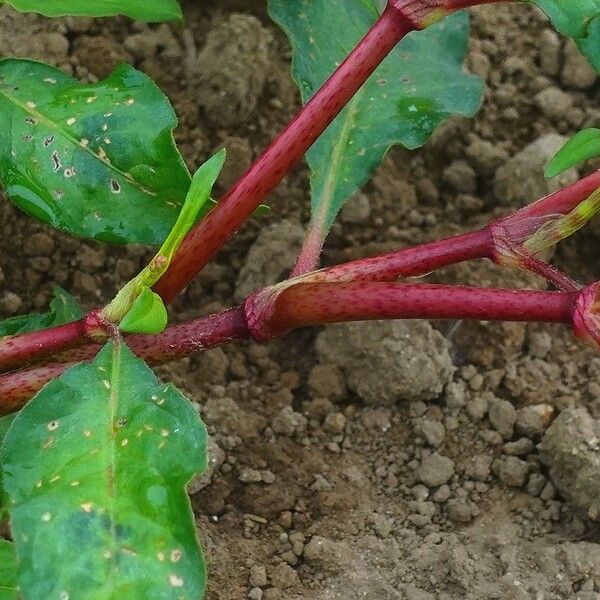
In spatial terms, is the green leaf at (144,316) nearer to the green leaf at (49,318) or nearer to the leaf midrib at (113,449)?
the leaf midrib at (113,449)

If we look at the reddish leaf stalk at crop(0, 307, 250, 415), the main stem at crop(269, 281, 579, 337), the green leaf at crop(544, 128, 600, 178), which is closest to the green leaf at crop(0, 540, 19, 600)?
the reddish leaf stalk at crop(0, 307, 250, 415)

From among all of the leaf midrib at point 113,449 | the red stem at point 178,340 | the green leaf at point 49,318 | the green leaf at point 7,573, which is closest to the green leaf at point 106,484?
the leaf midrib at point 113,449

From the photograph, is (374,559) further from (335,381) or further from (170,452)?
(170,452)

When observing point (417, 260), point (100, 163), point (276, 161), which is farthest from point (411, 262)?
point (100, 163)

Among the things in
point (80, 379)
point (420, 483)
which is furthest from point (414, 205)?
point (80, 379)

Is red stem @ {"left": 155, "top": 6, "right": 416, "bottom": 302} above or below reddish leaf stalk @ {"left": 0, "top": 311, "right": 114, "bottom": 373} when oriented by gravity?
above

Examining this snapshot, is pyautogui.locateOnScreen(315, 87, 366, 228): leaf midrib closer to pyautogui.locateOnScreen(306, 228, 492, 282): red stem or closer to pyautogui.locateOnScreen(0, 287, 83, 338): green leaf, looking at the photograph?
pyautogui.locateOnScreen(306, 228, 492, 282): red stem
